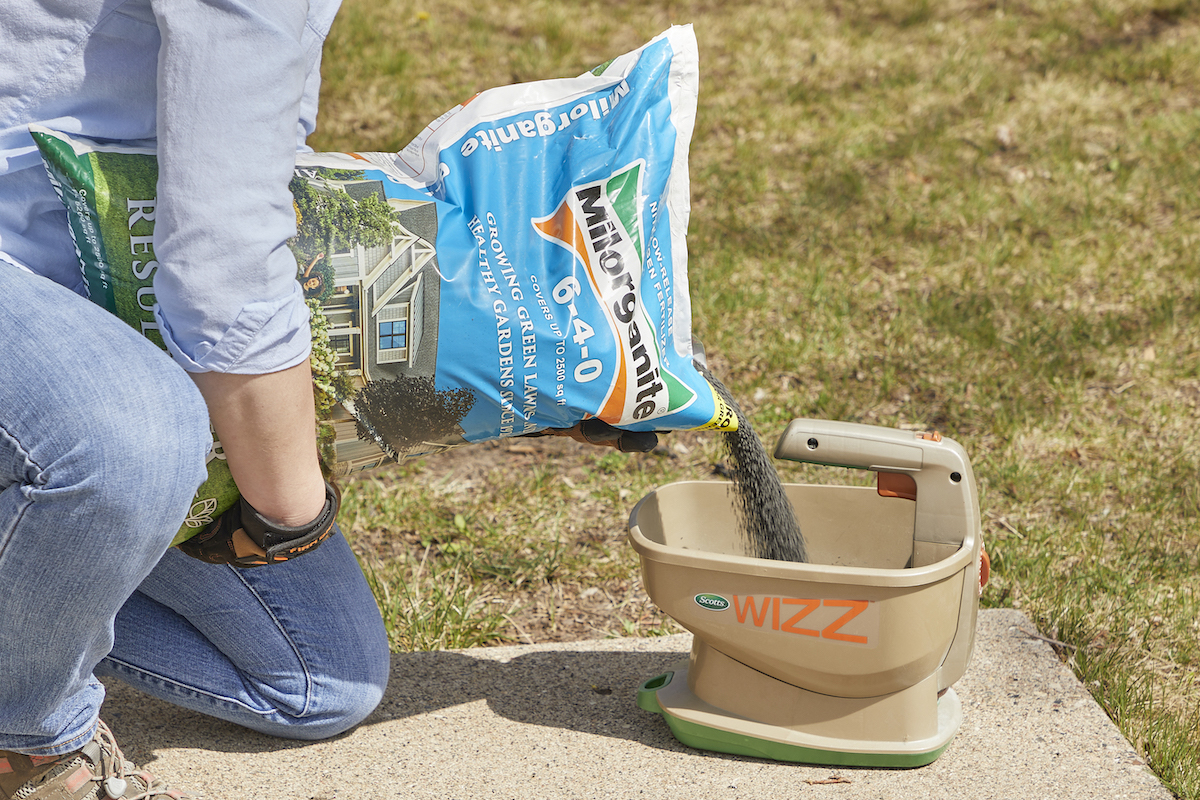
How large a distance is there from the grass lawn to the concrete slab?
0.12 m

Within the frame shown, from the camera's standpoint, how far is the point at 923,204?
3.90 metres

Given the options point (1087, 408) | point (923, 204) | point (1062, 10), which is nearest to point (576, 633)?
point (1087, 408)

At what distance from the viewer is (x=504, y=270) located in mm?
1447

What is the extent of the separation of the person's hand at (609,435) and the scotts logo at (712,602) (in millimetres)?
259

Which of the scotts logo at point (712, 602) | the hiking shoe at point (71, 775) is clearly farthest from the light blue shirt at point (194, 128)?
the scotts logo at point (712, 602)

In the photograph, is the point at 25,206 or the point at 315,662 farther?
the point at 315,662

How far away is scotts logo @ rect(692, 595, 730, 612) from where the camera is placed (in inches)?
65.6

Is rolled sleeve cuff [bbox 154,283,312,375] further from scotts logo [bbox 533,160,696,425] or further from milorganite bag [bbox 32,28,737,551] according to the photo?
scotts logo [bbox 533,160,696,425]

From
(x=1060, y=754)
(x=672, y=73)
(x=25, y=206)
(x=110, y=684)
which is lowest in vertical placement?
(x=110, y=684)

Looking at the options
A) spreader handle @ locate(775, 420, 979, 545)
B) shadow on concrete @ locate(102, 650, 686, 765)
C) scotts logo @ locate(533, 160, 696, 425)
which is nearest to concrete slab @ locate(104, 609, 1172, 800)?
shadow on concrete @ locate(102, 650, 686, 765)

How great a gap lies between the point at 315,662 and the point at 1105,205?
3316mm

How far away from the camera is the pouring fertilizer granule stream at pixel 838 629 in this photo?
1.62 metres

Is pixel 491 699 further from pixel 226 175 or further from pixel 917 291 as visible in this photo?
pixel 917 291

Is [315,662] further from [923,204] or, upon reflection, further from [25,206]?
[923,204]
